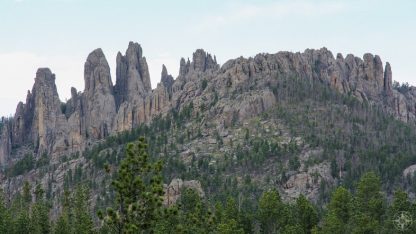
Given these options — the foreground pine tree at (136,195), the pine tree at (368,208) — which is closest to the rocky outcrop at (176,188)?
the pine tree at (368,208)

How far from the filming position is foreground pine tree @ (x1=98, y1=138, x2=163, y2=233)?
34156 millimetres

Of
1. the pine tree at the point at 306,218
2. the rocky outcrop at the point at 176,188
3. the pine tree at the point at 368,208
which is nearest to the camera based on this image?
the pine tree at the point at 368,208

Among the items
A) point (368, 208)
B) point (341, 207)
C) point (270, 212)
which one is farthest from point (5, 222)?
point (368, 208)

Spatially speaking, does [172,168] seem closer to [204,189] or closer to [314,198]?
[204,189]

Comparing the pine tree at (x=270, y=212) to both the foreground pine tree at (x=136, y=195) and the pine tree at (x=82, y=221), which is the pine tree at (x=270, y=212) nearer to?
the pine tree at (x=82, y=221)

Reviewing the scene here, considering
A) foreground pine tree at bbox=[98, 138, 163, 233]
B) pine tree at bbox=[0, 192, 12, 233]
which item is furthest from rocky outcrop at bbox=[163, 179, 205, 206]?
foreground pine tree at bbox=[98, 138, 163, 233]

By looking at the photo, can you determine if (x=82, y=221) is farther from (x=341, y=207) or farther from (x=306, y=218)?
(x=341, y=207)

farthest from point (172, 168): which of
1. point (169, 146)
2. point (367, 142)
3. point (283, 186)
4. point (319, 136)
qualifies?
point (367, 142)

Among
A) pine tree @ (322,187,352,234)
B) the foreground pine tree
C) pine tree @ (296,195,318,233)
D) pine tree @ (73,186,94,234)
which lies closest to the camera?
the foreground pine tree

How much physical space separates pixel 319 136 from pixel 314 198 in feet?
123

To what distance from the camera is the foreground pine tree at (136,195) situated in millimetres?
34156

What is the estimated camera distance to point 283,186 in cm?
16750

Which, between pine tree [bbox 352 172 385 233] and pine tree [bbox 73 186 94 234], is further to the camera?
pine tree [bbox 73 186 94 234]

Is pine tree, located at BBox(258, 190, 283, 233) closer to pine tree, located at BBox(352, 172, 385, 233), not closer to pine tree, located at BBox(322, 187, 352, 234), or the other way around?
pine tree, located at BBox(322, 187, 352, 234)
